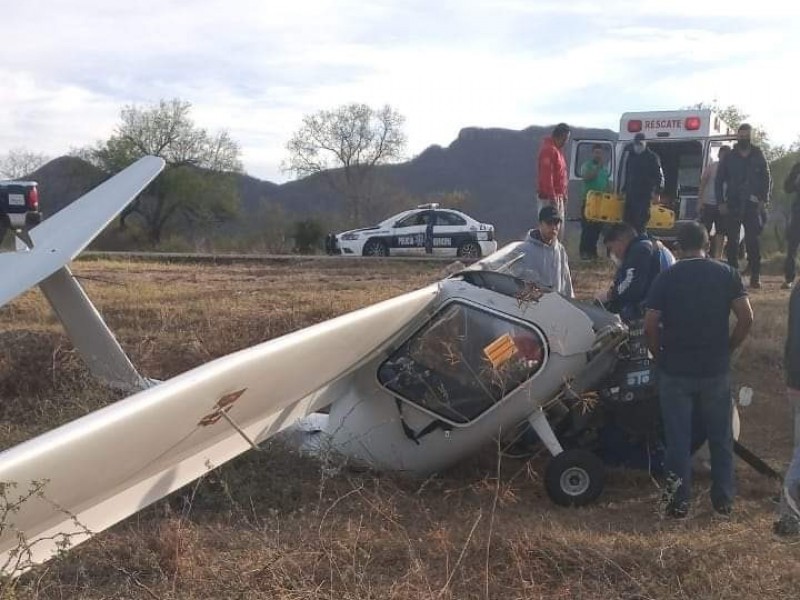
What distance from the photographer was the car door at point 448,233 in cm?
2261

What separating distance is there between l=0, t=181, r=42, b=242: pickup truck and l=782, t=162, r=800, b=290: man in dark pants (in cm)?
838

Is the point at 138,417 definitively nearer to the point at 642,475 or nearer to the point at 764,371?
the point at 642,475

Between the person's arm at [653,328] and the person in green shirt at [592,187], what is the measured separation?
25.9 feet

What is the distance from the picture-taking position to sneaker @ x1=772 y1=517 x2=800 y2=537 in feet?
14.5

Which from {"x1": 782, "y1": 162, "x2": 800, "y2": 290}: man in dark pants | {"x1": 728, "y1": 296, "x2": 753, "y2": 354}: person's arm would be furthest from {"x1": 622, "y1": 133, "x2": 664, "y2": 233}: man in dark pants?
{"x1": 728, "y1": 296, "x2": 753, "y2": 354}: person's arm

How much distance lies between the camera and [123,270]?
15.4 meters

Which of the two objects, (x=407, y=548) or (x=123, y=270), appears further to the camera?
(x=123, y=270)

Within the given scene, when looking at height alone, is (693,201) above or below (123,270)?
above

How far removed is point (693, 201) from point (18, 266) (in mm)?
13953

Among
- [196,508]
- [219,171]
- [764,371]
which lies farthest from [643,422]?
[219,171]

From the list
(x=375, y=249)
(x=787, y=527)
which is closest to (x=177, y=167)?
(x=375, y=249)

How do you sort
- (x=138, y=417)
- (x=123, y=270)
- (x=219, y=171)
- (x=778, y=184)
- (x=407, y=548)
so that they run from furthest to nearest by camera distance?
(x=219, y=171) → (x=778, y=184) → (x=123, y=270) → (x=407, y=548) → (x=138, y=417)

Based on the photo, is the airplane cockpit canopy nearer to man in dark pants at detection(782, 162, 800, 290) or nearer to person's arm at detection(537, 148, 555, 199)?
person's arm at detection(537, 148, 555, 199)

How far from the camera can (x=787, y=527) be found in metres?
4.44
